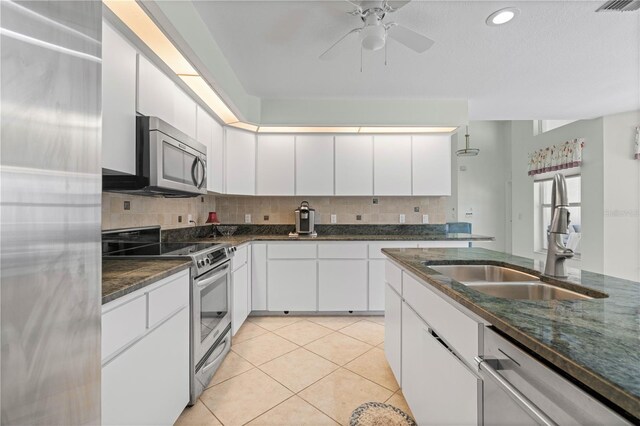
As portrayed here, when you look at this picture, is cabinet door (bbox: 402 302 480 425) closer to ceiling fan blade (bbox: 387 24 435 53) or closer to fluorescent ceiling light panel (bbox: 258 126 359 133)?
ceiling fan blade (bbox: 387 24 435 53)

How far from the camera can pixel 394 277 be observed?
5.93 feet

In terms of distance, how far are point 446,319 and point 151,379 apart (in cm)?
132

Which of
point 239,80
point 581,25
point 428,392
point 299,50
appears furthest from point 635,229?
point 239,80

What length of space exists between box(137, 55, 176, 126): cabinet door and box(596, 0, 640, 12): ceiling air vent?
2.88m

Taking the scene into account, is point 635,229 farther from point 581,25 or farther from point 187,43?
point 187,43

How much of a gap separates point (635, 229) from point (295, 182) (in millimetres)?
4623

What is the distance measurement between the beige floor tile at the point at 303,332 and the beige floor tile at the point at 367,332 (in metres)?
0.22

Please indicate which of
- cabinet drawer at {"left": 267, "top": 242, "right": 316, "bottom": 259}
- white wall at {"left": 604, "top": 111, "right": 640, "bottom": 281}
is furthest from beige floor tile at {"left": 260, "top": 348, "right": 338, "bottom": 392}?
white wall at {"left": 604, "top": 111, "right": 640, "bottom": 281}

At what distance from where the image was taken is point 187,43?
66.3 inches

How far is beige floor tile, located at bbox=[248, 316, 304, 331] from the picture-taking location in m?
2.90

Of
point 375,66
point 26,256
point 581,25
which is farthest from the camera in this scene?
point 375,66

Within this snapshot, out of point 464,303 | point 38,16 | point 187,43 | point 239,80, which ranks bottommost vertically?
point 464,303

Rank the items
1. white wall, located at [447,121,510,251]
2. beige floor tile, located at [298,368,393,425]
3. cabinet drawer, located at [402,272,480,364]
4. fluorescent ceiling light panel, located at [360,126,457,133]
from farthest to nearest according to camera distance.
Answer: white wall, located at [447,121,510,251], fluorescent ceiling light panel, located at [360,126,457,133], beige floor tile, located at [298,368,393,425], cabinet drawer, located at [402,272,480,364]

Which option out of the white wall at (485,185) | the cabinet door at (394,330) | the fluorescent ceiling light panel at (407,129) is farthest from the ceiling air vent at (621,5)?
the white wall at (485,185)
